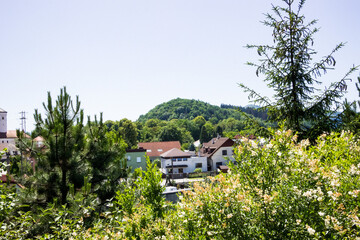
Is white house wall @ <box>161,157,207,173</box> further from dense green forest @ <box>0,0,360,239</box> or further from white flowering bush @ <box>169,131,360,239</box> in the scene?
white flowering bush @ <box>169,131,360,239</box>

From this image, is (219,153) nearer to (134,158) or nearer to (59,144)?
(134,158)

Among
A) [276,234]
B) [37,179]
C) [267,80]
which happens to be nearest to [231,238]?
[276,234]

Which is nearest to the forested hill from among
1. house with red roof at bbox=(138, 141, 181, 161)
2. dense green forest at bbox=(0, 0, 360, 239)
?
house with red roof at bbox=(138, 141, 181, 161)

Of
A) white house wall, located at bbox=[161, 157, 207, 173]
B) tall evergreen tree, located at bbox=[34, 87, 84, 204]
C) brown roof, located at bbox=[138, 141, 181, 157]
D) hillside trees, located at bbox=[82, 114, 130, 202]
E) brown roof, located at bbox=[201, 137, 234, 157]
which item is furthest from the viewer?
brown roof, located at bbox=[138, 141, 181, 157]

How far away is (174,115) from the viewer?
155625mm

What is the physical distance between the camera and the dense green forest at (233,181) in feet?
9.17

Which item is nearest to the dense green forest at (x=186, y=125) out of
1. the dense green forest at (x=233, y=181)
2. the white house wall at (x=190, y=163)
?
the dense green forest at (x=233, y=181)

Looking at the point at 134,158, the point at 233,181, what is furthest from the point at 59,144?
the point at 134,158

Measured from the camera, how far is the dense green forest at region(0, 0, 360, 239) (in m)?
2.79

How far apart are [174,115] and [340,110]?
5845 inches

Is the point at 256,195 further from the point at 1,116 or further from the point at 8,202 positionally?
the point at 1,116

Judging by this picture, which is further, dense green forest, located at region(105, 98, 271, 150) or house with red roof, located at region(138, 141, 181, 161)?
house with red roof, located at region(138, 141, 181, 161)

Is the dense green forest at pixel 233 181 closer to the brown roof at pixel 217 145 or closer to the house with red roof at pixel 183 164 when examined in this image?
the house with red roof at pixel 183 164

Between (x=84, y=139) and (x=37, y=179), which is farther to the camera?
(x=84, y=139)
